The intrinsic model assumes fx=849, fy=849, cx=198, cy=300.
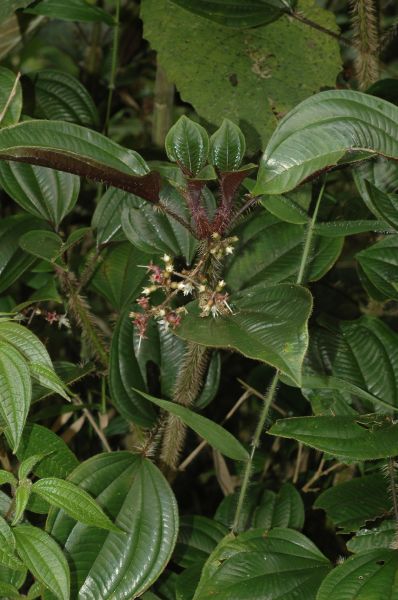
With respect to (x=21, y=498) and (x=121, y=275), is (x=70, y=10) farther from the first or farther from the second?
(x=21, y=498)

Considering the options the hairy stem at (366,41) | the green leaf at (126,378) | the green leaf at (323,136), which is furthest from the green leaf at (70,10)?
the green leaf at (323,136)

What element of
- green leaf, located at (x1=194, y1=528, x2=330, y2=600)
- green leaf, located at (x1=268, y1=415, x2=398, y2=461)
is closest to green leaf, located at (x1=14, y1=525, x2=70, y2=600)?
green leaf, located at (x1=194, y1=528, x2=330, y2=600)

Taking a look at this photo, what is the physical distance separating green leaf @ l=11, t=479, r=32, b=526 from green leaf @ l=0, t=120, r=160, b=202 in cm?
33

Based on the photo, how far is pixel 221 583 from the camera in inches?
35.1

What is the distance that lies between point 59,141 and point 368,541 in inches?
21.8

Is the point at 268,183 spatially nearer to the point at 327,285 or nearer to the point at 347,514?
the point at 347,514

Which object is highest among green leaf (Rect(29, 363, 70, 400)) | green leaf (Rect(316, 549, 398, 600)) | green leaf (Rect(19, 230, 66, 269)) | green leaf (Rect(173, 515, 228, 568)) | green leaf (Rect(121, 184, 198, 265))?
green leaf (Rect(121, 184, 198, 265))

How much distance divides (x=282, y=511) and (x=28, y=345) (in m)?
0.44

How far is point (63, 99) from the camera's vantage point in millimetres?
1355

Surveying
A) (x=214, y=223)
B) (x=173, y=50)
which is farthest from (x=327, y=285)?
(x=214, y=223)

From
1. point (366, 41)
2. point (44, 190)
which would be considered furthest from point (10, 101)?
point (366, 41)

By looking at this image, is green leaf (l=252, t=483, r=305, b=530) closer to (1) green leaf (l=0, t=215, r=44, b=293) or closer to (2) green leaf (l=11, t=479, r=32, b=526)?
(2) green leaf (l=11, t=479, r=32, b=526)

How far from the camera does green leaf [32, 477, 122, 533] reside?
880 millimetres

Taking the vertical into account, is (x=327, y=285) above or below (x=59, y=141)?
below
